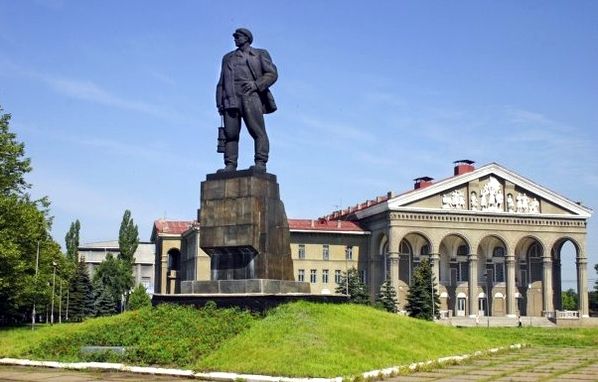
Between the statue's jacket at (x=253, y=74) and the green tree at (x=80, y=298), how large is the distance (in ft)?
130

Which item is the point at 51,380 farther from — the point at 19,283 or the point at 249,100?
the point at 19,283

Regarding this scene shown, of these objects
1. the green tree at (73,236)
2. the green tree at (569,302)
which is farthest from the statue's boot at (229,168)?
the green tree at (569,302)

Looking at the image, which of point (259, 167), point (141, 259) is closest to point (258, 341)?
point (259, 167)

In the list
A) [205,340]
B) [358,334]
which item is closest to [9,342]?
[205,340]

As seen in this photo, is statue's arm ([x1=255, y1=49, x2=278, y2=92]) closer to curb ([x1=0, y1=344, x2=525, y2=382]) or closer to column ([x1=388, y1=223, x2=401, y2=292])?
curb ([x1=0, y1=344, x2=525, y2=382])

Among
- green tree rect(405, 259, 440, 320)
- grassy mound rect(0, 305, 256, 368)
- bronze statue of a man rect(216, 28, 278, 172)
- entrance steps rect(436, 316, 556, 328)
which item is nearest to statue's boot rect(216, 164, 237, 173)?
bronze statue of a man rect(216, 28, 278, 172)

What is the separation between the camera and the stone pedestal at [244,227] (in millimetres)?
14945

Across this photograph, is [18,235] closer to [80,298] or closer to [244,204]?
[244,204]

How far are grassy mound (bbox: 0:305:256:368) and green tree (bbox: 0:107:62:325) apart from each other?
50.1 feet

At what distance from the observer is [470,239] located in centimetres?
5519

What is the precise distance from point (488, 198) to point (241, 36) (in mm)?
42930

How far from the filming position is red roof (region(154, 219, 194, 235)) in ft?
203

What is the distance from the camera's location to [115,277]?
184 feet

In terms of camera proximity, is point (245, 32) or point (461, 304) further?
point (461, 304)
